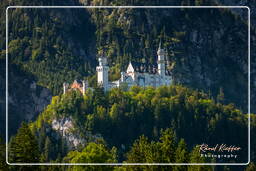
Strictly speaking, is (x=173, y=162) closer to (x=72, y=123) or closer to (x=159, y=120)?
(x=159, y=120)

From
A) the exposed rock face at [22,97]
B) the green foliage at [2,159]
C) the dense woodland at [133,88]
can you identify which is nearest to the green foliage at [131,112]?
the dense woodland at [133,88]

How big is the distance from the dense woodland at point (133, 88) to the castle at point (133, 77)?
172 cm

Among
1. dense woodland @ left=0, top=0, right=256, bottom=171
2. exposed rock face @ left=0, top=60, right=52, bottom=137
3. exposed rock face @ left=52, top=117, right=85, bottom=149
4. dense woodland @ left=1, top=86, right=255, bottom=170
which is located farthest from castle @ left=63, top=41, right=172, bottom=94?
exposed rock face @ left=0, top=60, right=52, bottom=137

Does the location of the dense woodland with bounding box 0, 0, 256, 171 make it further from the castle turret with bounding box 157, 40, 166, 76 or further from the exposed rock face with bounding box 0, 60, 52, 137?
the castle turret with bounding box 157, 40, 166, 76

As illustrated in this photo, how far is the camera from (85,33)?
17225cm

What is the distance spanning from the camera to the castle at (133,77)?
12312cm

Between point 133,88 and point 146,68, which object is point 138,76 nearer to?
point 146,68

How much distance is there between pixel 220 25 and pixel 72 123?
258ft

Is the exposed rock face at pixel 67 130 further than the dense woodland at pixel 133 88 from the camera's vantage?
Yes

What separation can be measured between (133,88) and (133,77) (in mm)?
6533

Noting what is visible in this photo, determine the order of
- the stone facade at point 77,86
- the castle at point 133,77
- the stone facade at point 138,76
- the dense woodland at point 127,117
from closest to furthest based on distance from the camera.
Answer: the dense woodland at point 127,117 < the stone facade at point 77,86 < the castle at point 133,77 < the stone facade at point 138,76

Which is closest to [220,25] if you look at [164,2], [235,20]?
[235,20]

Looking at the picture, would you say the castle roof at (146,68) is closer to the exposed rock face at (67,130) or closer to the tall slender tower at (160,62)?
the tall slender tower at (160,62)

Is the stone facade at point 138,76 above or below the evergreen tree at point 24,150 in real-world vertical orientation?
above
